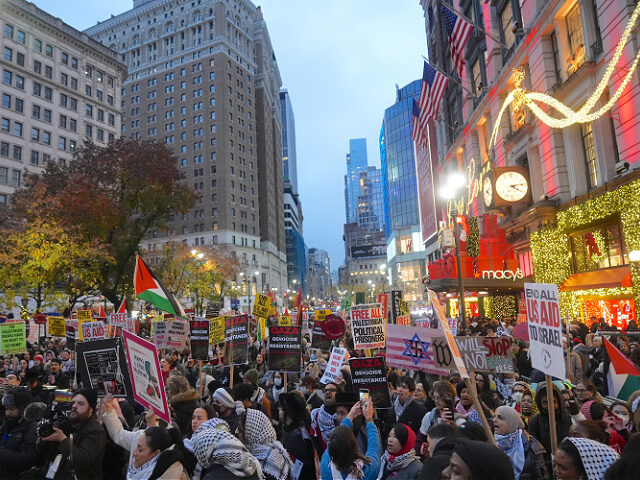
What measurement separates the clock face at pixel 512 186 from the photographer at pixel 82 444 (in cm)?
2389

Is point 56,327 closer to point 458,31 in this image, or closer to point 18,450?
point 18,450

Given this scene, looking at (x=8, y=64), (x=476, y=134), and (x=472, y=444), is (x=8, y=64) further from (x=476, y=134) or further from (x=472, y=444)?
(x=472, y=444)

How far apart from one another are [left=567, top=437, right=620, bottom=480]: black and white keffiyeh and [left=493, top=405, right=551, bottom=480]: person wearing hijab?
1.57 meters

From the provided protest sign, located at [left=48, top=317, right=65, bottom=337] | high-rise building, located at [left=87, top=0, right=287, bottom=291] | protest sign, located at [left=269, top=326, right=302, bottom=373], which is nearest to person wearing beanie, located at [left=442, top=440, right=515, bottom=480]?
protest sign, located at [left=269, top=326, right=302, bottom=373]

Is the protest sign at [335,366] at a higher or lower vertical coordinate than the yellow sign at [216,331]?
lower

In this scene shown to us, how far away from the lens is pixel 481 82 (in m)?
32.0

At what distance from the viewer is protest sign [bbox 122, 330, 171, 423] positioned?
539 centimetres

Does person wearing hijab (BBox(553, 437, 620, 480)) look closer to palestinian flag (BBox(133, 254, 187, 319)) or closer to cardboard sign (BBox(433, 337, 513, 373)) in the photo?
cardboard sign (BBox(433, 337, 513, 373))

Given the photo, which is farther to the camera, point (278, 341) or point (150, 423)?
point (278, 341)

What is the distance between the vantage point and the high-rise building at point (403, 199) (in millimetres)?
104312

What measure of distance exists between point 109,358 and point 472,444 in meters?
5.32

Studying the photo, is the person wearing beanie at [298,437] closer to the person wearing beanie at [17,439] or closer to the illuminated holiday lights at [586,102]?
the person wearing beanie at [17,439]

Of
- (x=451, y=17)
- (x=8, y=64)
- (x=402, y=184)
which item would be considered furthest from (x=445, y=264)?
(x=402, y=184)

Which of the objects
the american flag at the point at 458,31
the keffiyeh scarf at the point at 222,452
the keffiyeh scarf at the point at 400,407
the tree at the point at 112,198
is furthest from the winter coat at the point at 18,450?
the american flag at the point at 458,31
